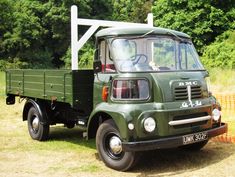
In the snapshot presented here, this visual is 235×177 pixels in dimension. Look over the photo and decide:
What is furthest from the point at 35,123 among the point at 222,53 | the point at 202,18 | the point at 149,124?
the point at 202,18

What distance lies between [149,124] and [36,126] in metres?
3.97

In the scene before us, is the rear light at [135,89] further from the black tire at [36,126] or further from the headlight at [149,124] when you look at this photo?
the black tire at [36,126]

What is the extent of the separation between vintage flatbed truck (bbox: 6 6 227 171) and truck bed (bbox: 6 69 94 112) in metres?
0.02

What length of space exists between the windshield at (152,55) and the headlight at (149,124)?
0.86 meters

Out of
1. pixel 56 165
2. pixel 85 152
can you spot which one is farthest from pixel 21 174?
pixel 85 152

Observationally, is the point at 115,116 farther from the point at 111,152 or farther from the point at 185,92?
the point at 185,92

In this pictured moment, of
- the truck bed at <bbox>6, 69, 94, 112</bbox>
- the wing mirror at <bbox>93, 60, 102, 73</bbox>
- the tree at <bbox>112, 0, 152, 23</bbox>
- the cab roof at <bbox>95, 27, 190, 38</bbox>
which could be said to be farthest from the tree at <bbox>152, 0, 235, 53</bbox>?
the wing mirror at <bbox>93, 60, 102, 73</bbox>

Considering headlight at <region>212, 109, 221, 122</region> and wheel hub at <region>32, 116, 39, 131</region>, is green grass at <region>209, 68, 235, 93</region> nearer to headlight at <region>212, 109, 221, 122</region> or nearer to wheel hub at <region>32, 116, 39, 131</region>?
wheel hub at <region>32, 116, 39, 131</region>

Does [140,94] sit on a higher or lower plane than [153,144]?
higher

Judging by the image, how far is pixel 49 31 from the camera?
4325cm

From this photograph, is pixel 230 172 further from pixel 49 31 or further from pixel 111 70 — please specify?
pixel 49 31

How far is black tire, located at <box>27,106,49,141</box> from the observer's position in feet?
30.8

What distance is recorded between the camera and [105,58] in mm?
7379

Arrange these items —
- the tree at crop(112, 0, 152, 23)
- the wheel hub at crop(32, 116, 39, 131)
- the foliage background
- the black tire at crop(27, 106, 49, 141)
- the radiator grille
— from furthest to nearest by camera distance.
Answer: the tree at crop(112, 0, 152, 23)
the foliage background
the wheel hub at crop(32, 116, 39, 131)
the black tire at crop(27, 106, 49, 141)
the radiator grille
